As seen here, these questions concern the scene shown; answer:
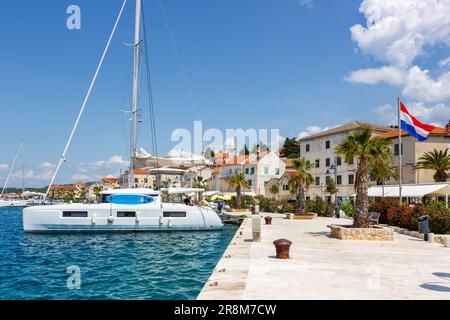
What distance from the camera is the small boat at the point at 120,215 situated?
32.0m

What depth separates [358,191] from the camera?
74.3ft

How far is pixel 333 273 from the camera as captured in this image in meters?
12.1

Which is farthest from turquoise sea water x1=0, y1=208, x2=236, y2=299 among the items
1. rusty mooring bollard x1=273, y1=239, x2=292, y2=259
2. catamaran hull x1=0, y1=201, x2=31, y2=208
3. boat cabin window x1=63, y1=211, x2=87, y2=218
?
catamaran hull x1=0, y1=201, x2=31, y2=208

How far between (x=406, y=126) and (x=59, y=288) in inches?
1065

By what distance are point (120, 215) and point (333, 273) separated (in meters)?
23.9

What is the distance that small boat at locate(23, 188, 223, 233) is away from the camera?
32.0 meters

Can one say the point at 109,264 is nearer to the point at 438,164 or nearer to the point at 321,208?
the point at 321,208

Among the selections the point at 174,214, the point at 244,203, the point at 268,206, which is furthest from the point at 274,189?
the point at 174,214

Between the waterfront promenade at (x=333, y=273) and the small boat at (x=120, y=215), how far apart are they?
15287 mm

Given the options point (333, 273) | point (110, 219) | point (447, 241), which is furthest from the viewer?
point (110, 219)

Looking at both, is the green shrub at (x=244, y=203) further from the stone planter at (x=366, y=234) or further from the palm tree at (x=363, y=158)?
the stone planter at (x=366, y=234)

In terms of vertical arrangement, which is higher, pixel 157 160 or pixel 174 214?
pixel 157 160
